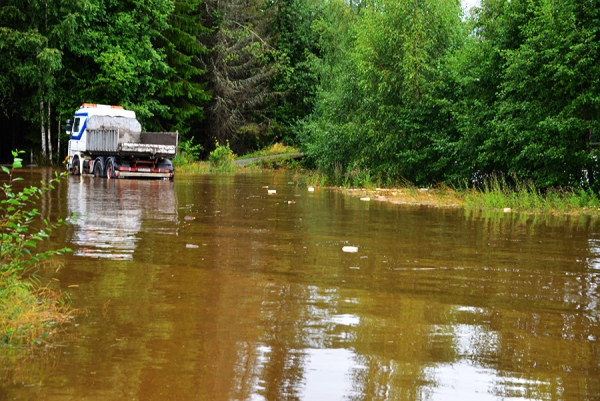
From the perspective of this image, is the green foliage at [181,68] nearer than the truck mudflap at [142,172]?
No

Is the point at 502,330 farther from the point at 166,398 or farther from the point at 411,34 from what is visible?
the point at 411,34

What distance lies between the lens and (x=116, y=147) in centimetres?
3491

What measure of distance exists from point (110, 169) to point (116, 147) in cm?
116

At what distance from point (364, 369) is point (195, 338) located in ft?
5.43

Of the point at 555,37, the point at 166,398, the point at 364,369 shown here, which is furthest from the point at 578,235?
the point at 166,398

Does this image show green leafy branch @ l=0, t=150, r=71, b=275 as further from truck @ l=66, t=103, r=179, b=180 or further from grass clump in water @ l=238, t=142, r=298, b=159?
grass clump in water @ l=238, t=142, r=298, b=159

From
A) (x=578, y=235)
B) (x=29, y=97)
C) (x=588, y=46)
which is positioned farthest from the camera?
(x=29, y=97)

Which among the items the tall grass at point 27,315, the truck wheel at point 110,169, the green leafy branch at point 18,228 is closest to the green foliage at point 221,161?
the truck wheel at point 110,169

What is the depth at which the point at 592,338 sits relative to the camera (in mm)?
7414

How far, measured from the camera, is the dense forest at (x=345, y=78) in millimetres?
23125

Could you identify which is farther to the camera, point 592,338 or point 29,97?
point 29,97

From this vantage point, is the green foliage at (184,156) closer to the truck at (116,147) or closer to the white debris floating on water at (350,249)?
the truck at (116,147)

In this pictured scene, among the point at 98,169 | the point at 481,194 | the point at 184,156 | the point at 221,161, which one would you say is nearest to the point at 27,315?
the point at 481,194

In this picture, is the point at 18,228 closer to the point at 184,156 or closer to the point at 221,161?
the point at 221,161
